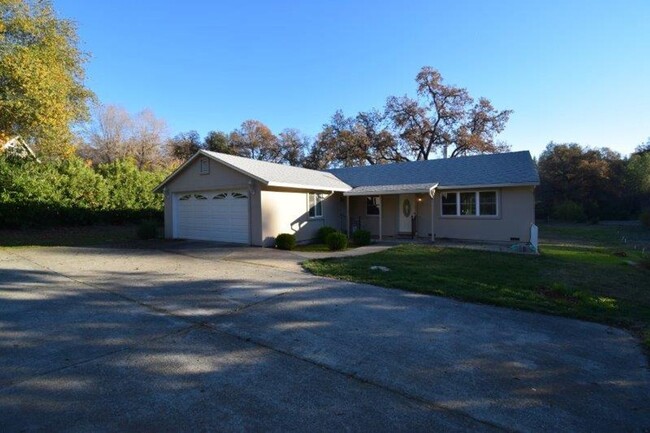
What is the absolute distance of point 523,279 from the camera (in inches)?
336

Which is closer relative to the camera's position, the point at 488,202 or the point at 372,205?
the point at 488,202

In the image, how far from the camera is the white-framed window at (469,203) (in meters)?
15.9

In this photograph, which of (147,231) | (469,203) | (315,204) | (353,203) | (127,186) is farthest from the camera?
(127,186)

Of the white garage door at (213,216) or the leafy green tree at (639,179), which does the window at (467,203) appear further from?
the leafy green tree at (639,179)

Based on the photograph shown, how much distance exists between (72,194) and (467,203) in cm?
1887

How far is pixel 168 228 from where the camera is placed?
17062 mm

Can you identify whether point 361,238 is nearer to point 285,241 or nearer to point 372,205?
point 285,241

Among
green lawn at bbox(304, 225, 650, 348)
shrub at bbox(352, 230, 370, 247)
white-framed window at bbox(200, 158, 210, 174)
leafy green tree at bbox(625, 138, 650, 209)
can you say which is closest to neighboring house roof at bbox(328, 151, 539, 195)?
shrub at bbox(352, 230, 370, 247)

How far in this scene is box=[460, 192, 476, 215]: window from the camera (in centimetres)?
1630

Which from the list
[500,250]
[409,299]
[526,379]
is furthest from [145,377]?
[500,250]

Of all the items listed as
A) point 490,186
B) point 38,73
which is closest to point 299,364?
point 490,186

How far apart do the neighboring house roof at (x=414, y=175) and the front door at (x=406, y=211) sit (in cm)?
69

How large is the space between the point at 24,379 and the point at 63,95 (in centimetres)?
1744

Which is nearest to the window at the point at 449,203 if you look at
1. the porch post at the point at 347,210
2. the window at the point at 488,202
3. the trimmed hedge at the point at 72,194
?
the window at the point at 488,202
